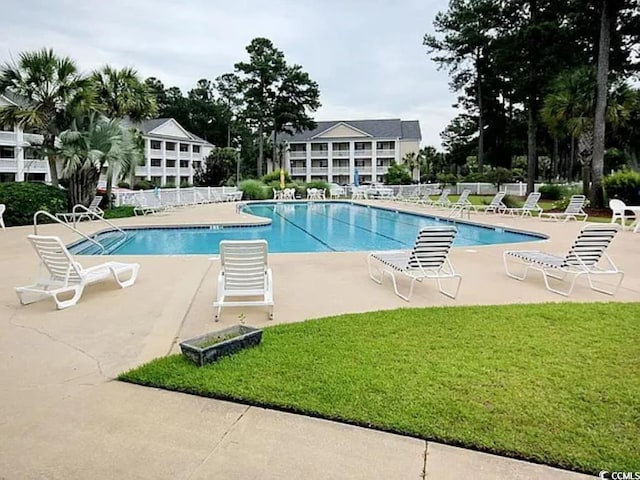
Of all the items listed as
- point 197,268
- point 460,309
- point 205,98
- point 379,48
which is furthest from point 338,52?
point 205,98

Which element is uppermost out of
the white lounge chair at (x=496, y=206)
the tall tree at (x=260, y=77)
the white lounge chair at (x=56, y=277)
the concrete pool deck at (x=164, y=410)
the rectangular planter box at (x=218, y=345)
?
the tall tree at (x=260, y=77)

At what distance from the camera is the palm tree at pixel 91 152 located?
17.1 meters

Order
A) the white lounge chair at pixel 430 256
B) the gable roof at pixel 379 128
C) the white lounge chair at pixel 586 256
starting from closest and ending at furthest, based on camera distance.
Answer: the white lounge chair at pixel 430 256 → the white lounge chair at pixel 586 256 → the gable roof at pixel 379 128

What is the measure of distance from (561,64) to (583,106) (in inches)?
245

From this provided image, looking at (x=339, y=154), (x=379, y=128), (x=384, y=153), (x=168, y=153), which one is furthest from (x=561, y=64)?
(x=168, y=153)

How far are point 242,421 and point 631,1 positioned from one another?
22.6m

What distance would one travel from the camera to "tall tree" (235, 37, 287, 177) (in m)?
47.1

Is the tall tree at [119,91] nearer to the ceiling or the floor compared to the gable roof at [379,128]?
nearer to the floor

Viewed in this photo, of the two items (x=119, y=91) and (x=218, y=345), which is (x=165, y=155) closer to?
(x=119, y=91)

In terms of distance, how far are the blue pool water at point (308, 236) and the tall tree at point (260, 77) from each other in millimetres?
29265

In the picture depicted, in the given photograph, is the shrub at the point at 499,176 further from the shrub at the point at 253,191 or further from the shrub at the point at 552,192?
the shrub at the point at 253,191

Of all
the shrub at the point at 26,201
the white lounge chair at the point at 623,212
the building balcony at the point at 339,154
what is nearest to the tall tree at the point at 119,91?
the shrub at the point at 26,201

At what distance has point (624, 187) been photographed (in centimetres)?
1858

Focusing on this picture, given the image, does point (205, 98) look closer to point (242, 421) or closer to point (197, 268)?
point (197, 268)
